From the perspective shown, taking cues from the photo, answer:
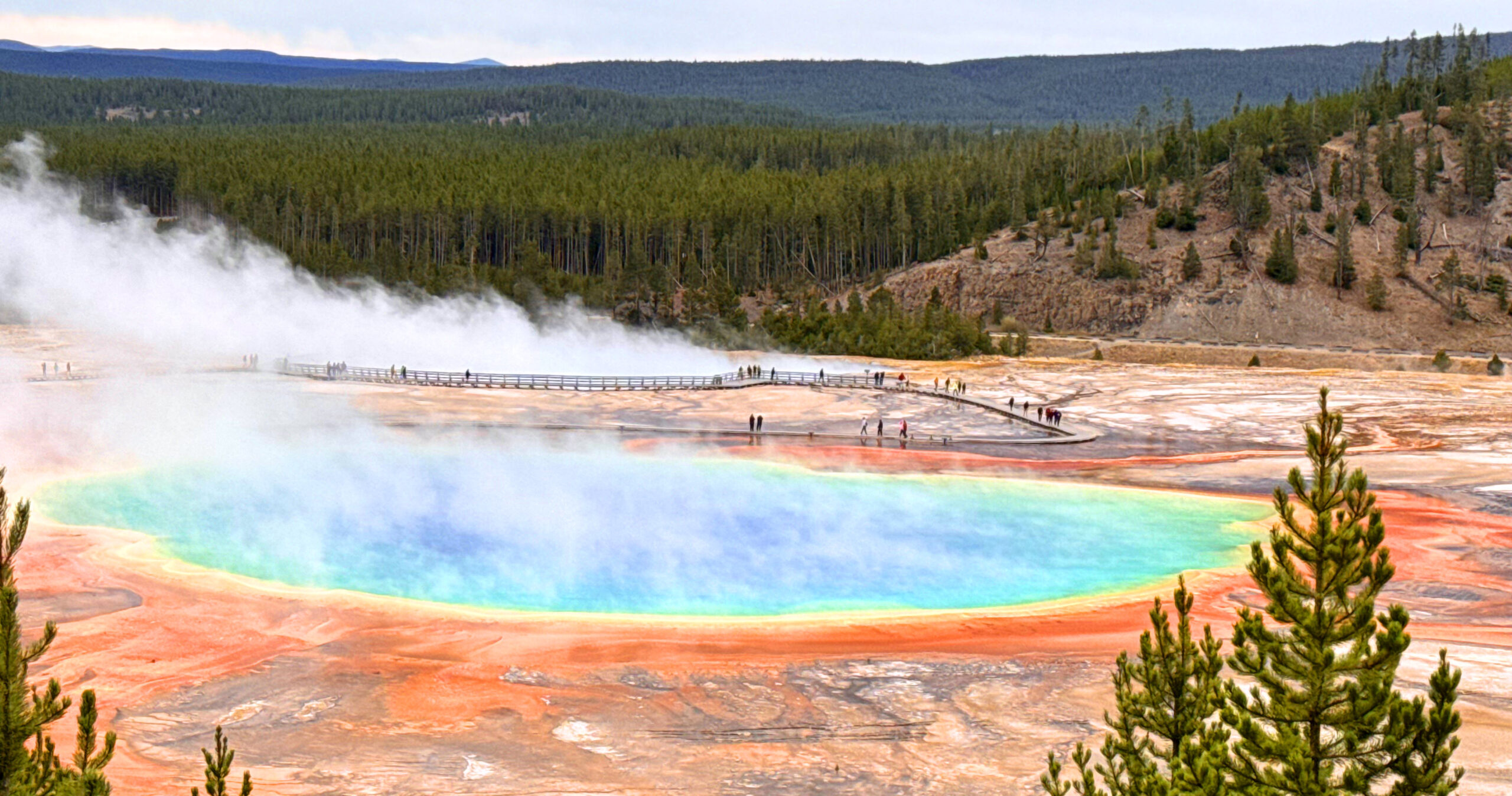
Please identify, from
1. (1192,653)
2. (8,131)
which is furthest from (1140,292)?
(8,131)

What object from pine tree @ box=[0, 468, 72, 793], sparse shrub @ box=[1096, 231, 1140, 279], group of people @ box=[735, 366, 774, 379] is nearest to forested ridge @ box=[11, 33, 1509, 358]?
sparse shrub @ box=[1096, 231, 1140, 279]

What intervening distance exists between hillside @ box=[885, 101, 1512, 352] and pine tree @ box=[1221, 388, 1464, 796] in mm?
89160

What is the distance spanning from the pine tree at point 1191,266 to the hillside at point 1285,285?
0.30 m

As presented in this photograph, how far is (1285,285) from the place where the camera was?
103 m

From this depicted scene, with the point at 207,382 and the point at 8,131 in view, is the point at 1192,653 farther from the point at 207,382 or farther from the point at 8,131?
the point at 8,131

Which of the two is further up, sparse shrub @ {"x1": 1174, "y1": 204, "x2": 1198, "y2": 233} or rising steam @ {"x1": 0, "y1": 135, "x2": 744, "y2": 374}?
sparse shrub @ {"x1": 1174, "y1": 204, "x2": 1198, "y2": 233}

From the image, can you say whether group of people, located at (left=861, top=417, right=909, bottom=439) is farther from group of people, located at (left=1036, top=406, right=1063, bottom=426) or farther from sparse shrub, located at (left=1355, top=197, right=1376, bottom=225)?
sparse shrub, located at (left=1355, top=197, right=1376, bottom=225)

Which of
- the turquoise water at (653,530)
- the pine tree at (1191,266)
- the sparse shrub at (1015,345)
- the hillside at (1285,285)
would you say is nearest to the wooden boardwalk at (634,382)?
the turquoise water at (653,530)

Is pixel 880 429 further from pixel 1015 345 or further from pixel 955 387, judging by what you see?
pixel 1015 345

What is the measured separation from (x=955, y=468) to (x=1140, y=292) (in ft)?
190

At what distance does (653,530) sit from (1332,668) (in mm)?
28373

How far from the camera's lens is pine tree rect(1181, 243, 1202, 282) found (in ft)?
344

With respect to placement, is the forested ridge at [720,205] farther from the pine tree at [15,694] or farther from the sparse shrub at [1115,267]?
the pine tree at [15,694]

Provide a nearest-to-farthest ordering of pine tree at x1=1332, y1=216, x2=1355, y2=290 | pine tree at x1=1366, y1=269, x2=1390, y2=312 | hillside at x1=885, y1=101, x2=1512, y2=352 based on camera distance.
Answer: hillside at x1=885, y1=101, x2=1512, y2=352 → pine tree at x1=1366, y1=269, x2=1390, y2=312 → pine tree at x1=1332, y1=216, x2=1355, y2=290
